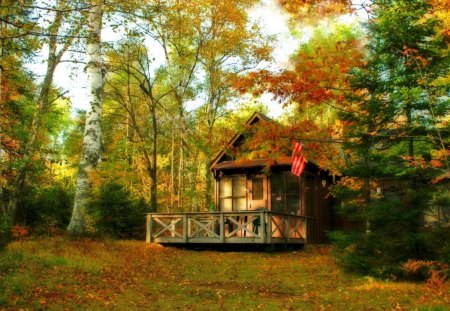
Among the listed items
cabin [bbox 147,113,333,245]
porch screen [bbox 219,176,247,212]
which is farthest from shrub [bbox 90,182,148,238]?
porch screen [bbox 219,176,247,212]

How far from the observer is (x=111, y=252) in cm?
1453

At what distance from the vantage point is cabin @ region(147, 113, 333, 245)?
62.4 ft

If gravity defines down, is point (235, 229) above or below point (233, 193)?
below

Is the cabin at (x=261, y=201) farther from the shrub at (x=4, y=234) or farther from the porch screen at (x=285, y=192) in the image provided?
the shrub at (x=4, y=234)

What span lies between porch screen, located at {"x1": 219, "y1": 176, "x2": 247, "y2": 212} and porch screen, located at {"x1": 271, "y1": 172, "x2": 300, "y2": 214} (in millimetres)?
1549

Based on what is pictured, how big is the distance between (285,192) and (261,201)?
124cm

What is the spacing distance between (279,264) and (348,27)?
2601 cm

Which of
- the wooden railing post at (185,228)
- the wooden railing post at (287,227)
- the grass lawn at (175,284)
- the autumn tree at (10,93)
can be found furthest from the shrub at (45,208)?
the wooden railing post at (287,227)

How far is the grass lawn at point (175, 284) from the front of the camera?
8805 mm

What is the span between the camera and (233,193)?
76.2ft

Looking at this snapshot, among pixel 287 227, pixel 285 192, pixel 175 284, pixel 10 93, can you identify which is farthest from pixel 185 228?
pixel 10 93

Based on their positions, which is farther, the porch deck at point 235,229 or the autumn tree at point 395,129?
the porch deck at point 235,229

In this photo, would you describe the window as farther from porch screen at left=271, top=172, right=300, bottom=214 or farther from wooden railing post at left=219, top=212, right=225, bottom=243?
wooden railing post at left=219, top=212, right=225, bottom=243

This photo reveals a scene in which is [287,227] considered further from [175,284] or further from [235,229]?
[175,284]
